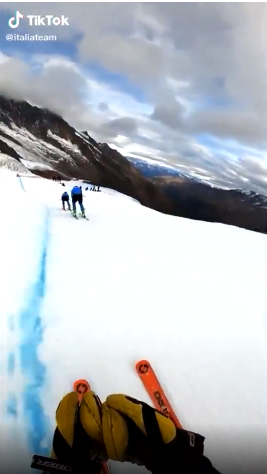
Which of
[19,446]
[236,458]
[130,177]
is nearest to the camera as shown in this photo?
[19,446]

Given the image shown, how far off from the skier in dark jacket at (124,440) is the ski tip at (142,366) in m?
0.84

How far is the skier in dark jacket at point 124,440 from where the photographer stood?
57.7 inches

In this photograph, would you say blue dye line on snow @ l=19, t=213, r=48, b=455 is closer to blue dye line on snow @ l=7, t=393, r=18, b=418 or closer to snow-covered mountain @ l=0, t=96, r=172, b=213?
blue dye line on snow @ l=7, t=393, r=18, b=418

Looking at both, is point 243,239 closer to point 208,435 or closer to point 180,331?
point 180,331

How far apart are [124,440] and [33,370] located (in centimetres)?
118

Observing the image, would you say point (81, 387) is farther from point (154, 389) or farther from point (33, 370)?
point (154, 389)

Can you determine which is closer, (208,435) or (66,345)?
(208,435)

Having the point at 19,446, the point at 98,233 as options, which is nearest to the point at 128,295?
the point at 19,446

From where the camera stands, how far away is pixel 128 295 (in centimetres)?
353

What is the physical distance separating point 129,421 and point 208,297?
95.7 inches


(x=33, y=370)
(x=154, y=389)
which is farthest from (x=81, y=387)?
(x=154, y=389)

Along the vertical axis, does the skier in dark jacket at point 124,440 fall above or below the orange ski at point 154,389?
above

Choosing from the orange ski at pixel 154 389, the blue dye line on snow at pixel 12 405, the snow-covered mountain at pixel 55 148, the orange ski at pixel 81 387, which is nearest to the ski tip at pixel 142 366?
the orange ski at pixel 154 389

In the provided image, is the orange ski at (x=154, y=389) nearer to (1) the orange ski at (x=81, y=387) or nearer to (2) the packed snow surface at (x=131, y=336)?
(2) the packed snow surface at (x=131, y=336)
